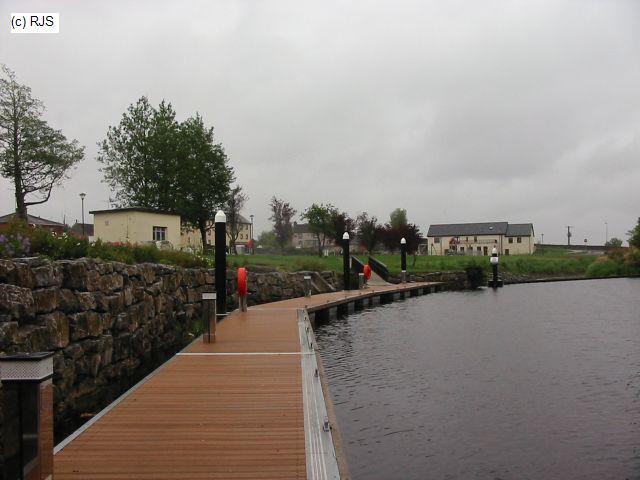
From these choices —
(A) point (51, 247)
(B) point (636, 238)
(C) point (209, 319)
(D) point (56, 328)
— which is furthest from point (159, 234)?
(B) point (636, 238)

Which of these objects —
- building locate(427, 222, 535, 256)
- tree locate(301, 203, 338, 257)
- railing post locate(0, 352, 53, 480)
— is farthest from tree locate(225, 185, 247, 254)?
railing post locate(0, 352, 53, 480)

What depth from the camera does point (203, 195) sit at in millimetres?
41438

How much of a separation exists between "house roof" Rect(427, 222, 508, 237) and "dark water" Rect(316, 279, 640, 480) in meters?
78.4

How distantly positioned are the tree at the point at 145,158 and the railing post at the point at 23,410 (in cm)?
3819

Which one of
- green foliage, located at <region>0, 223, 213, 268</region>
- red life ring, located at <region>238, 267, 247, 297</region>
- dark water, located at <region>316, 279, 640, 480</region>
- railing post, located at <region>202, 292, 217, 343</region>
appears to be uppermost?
green foliage, located at <region>0, 223, 213, 268</region>

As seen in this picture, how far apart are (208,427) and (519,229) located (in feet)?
309

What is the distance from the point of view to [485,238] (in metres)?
94.4

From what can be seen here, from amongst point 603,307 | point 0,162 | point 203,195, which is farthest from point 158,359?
point 203,195

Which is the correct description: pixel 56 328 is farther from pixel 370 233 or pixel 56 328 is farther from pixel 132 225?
pixel 370 233

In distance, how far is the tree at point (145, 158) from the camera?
41000mm

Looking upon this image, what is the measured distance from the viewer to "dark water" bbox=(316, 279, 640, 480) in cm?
670

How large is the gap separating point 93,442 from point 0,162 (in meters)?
33.4

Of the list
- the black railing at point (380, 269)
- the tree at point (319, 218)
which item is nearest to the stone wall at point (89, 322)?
the black railing at point (380, 269)

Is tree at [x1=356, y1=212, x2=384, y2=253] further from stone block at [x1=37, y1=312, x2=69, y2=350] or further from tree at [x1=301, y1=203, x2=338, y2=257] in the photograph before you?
stone block at [x1=37, y1=312, x2=69, y2=350]
